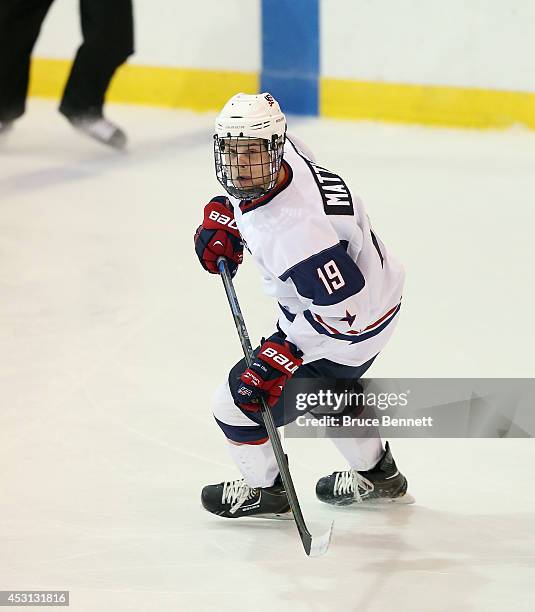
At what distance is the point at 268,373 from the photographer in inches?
80.2

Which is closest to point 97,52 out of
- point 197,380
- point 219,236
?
point 197,380

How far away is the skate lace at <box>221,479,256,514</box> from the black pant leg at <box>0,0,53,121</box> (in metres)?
3.64

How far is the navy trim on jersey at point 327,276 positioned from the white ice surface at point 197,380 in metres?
0.55

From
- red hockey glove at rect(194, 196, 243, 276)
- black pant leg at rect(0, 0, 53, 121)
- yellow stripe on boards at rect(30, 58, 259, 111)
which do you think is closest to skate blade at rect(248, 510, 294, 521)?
red hockey glove at rect(194, 196, 243, 276)

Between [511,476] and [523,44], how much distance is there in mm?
3200

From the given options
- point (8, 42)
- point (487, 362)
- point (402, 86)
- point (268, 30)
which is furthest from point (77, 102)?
point (487, 362)

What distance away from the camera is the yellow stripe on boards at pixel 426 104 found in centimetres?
526

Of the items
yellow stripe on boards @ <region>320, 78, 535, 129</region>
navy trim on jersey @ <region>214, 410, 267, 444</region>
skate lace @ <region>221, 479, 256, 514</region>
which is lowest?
yellow stripe on boards @ <region>320, 78, 535, 129</region>

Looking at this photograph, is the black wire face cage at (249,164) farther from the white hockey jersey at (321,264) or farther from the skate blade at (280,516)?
the skate blade at (280,516)

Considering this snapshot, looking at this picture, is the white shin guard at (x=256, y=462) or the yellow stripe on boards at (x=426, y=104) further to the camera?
the yellow stripe on boards at (x=426, y=104)

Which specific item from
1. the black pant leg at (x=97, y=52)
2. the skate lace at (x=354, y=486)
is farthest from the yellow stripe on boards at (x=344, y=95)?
the skate lace at (x=354, y=486)

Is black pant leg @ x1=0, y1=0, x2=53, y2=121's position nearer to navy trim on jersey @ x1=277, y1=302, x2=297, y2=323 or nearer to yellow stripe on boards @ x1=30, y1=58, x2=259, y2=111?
yellow stripe on boards @ x1=30, y1=58, x2=259, y2=111

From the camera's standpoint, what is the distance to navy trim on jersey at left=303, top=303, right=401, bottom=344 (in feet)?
6.79

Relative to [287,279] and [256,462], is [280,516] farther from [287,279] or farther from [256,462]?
[287,279]
